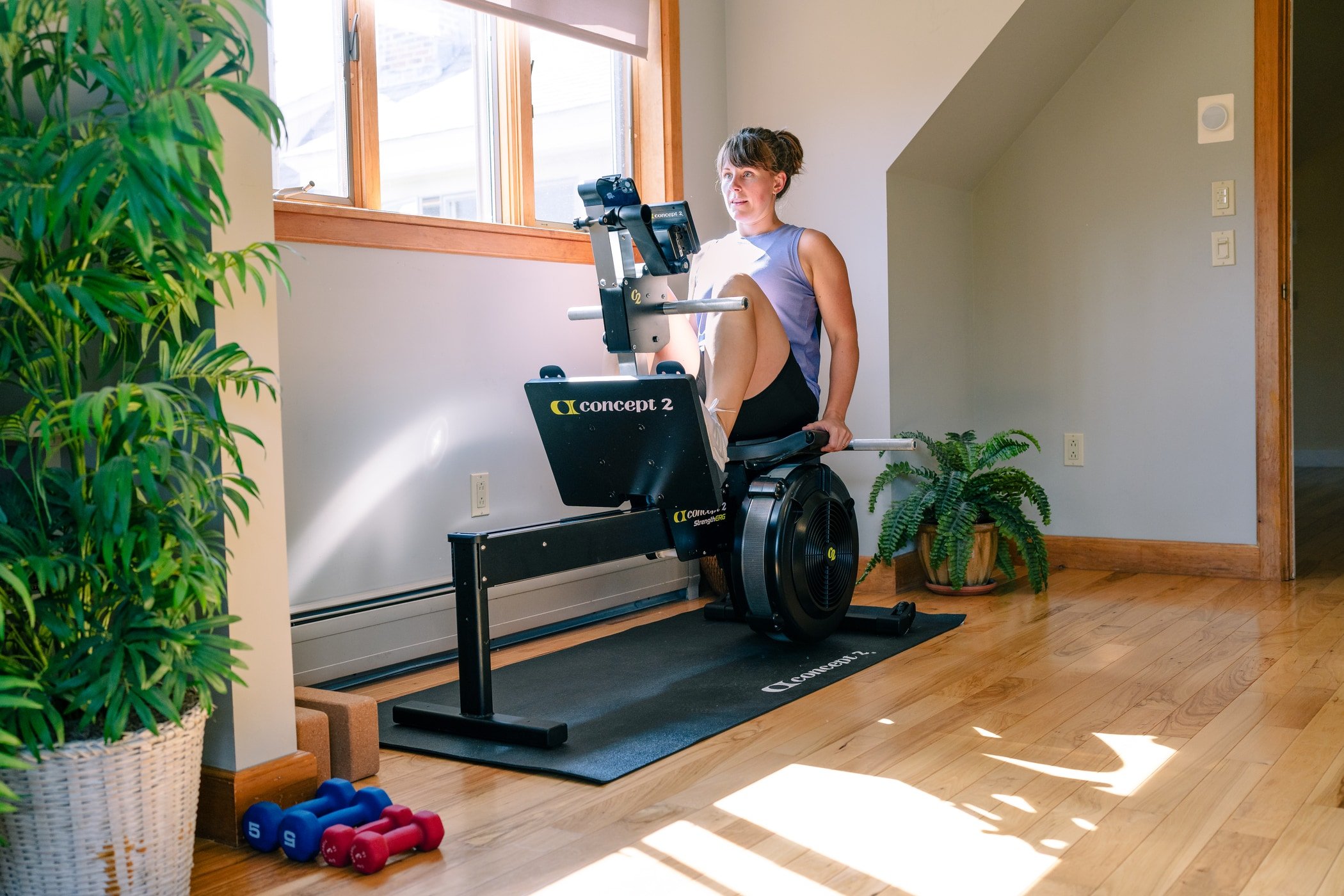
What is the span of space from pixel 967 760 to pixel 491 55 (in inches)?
90.6

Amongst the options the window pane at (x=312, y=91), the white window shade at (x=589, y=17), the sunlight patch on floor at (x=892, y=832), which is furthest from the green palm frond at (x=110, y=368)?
the white window shade at (x=589, y=17)

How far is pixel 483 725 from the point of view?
230cm

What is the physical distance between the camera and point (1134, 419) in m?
4.00

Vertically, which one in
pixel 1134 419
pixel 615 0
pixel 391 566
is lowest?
pixel 391 566

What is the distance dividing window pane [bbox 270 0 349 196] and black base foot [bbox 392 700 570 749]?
126cm

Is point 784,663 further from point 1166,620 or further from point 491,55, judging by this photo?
point 491,55

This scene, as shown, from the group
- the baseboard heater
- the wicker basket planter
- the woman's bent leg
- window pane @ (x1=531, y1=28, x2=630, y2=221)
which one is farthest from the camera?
window pane @ (x1=531, y1=28, x2=630, y2=221)

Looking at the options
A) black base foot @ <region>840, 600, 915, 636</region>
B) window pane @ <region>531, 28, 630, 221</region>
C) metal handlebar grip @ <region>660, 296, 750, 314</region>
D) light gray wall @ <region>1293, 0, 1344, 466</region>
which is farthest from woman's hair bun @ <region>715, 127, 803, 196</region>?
light gray wall @ <region>1293, 0, 1344, 466</region>

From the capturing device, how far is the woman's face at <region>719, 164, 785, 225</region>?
3.16 metres

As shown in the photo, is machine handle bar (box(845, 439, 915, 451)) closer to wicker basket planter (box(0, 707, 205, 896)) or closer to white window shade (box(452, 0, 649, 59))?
white window shade (box(452, 0, 649, 59))

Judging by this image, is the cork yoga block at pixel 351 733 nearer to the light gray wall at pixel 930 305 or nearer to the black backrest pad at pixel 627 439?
the black backrest pad at pixel 627 439

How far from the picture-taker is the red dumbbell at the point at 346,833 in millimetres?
1719

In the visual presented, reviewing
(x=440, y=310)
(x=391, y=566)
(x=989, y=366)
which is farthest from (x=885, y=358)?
(x=391, y=566)

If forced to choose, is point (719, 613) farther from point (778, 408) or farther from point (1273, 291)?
point (1273, 291)
